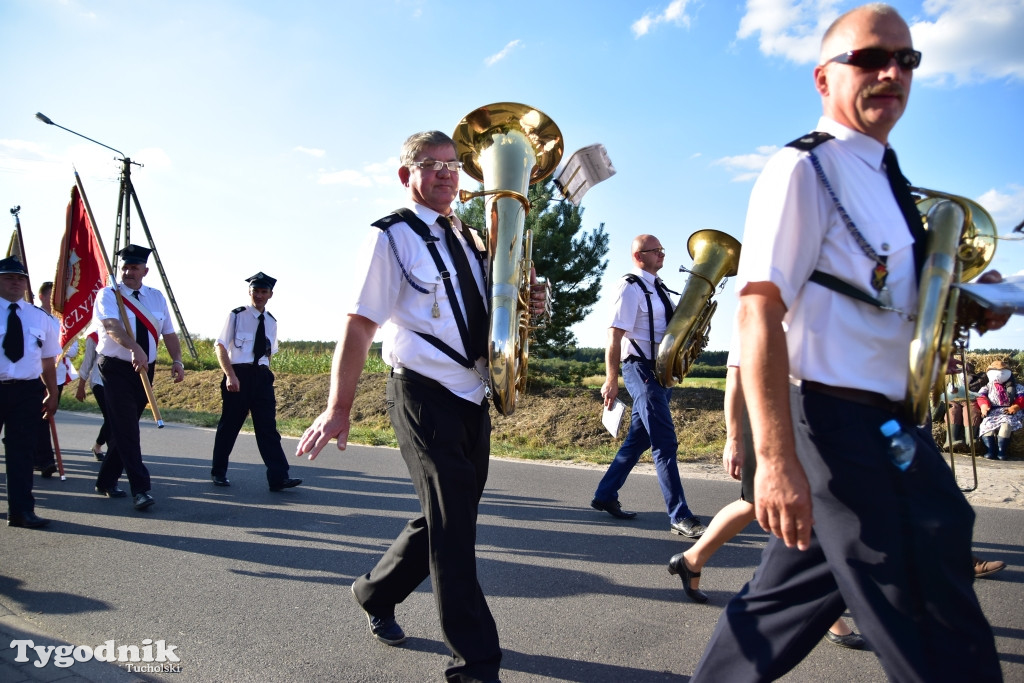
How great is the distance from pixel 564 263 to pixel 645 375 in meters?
11.3

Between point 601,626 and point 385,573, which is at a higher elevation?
point 385,573

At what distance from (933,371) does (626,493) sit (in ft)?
17.3

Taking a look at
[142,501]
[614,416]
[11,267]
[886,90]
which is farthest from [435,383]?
[11,267]

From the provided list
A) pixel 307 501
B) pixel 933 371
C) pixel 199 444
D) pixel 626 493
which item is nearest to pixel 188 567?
pixel 307 501

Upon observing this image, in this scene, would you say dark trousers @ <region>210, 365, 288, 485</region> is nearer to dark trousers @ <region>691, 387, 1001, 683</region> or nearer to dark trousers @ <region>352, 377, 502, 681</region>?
dark trousers @ <region>352, 377, 502, 681</region>

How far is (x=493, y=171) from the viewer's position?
361cm

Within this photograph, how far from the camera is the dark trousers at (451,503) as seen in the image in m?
2.88

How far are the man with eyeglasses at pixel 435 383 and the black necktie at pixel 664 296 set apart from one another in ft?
9.08

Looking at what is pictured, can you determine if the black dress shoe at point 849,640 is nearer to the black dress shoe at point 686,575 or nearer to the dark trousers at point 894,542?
the black dress shoe at point 686,575

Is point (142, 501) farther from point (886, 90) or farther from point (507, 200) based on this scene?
point (886, 90)

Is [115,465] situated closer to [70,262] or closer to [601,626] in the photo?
[70,262]

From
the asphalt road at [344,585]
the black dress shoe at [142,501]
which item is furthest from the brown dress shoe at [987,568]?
the black dress shoe at [142,501]

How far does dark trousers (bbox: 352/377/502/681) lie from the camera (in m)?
2.88

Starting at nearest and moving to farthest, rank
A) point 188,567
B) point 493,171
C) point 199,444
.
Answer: point 493,171 → point 188,567 → point 199,444
